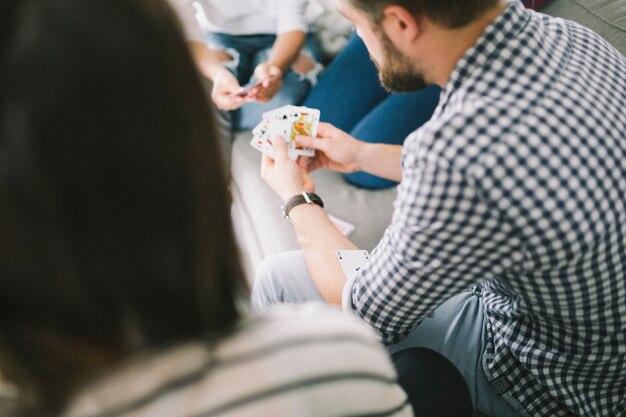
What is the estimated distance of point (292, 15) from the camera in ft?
7.10

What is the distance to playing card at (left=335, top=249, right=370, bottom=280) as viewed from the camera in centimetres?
133

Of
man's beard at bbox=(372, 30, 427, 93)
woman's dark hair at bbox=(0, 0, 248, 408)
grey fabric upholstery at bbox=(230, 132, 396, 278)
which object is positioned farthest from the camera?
grey fabric upholstery at bbox=(230, 132, 396, 278)

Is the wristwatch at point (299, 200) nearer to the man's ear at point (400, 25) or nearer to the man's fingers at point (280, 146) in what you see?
the man's fingers at point (280, 146)

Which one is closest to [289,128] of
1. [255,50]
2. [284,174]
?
[284,174]

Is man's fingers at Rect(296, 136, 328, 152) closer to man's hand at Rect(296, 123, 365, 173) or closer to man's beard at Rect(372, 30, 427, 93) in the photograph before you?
man's hand at Rect(296, 123, 365, 173)

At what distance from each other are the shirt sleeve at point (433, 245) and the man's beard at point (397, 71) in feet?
0.89

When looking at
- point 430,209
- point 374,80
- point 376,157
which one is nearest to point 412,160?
point 430,209

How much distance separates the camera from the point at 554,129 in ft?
2.77

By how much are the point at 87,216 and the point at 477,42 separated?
2.45 ft

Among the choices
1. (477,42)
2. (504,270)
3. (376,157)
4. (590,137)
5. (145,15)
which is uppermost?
(145,15)

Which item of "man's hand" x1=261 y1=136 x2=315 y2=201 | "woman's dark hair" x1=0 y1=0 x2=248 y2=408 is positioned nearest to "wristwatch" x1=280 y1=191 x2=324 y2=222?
"man's hand" x1=261 y1=136 x2=315 y2=201

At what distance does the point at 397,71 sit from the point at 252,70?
1303mm

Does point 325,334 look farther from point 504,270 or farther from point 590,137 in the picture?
point 590,137

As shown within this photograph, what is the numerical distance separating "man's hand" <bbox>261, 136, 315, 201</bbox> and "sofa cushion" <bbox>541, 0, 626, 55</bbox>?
3.55ft
